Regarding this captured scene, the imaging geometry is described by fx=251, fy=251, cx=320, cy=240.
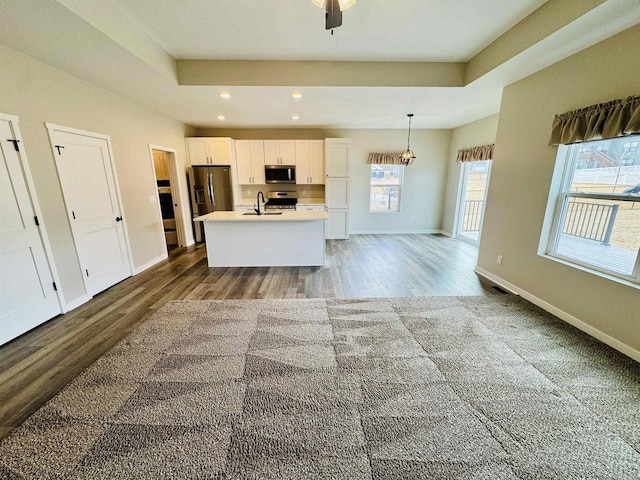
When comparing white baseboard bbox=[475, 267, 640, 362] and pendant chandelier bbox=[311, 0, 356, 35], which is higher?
pendant chandelier bbox=[311, 0, 356, 35]

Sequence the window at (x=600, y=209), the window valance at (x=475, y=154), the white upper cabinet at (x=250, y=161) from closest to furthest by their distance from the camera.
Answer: the window at (x=600, y=209) < the window valance at (x=475, y=154) < the white upper cabinet at (x=250, y=161)

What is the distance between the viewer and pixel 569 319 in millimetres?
2539

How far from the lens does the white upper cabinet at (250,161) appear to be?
5902 millimetres

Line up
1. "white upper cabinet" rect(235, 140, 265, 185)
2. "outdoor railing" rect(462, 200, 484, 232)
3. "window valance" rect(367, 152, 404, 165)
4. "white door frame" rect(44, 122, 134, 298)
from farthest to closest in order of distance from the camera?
"window valance" rect(367, 152, 404, 165) < "white upper cabinet" rect(235, 140, 265, 185) < "outdoor railing" rect(462, 200, 484, 232) < "white door frame" rect(44, 122, 134, 298)

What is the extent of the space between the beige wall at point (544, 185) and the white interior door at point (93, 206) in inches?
210

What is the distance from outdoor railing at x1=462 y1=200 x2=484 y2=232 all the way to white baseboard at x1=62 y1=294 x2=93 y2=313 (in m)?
7.06

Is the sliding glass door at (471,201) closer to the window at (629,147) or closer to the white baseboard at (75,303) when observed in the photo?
the window at (629,147)

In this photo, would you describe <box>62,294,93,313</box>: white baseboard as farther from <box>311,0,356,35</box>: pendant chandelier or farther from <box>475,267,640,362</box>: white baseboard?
<box>475,267,640,362</box>: white baseboard

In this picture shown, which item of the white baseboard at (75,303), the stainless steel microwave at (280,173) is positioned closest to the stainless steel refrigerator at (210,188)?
the stainless steel microwave at (280,173)

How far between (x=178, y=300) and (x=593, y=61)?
490 cm

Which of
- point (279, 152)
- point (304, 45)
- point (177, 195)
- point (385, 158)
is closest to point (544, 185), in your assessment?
point (304, 45)

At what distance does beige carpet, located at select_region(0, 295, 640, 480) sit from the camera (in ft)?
4.23

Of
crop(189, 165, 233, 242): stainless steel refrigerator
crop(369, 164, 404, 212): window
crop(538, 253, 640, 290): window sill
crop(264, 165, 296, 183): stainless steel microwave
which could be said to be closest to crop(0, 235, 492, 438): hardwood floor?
crop(538, 253, 640, 290): window sill

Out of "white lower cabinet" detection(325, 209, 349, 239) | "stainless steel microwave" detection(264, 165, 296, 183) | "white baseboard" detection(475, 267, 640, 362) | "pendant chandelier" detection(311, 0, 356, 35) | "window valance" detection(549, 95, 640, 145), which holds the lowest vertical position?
"white baseboard" detection(475, 267, 640, 362)
